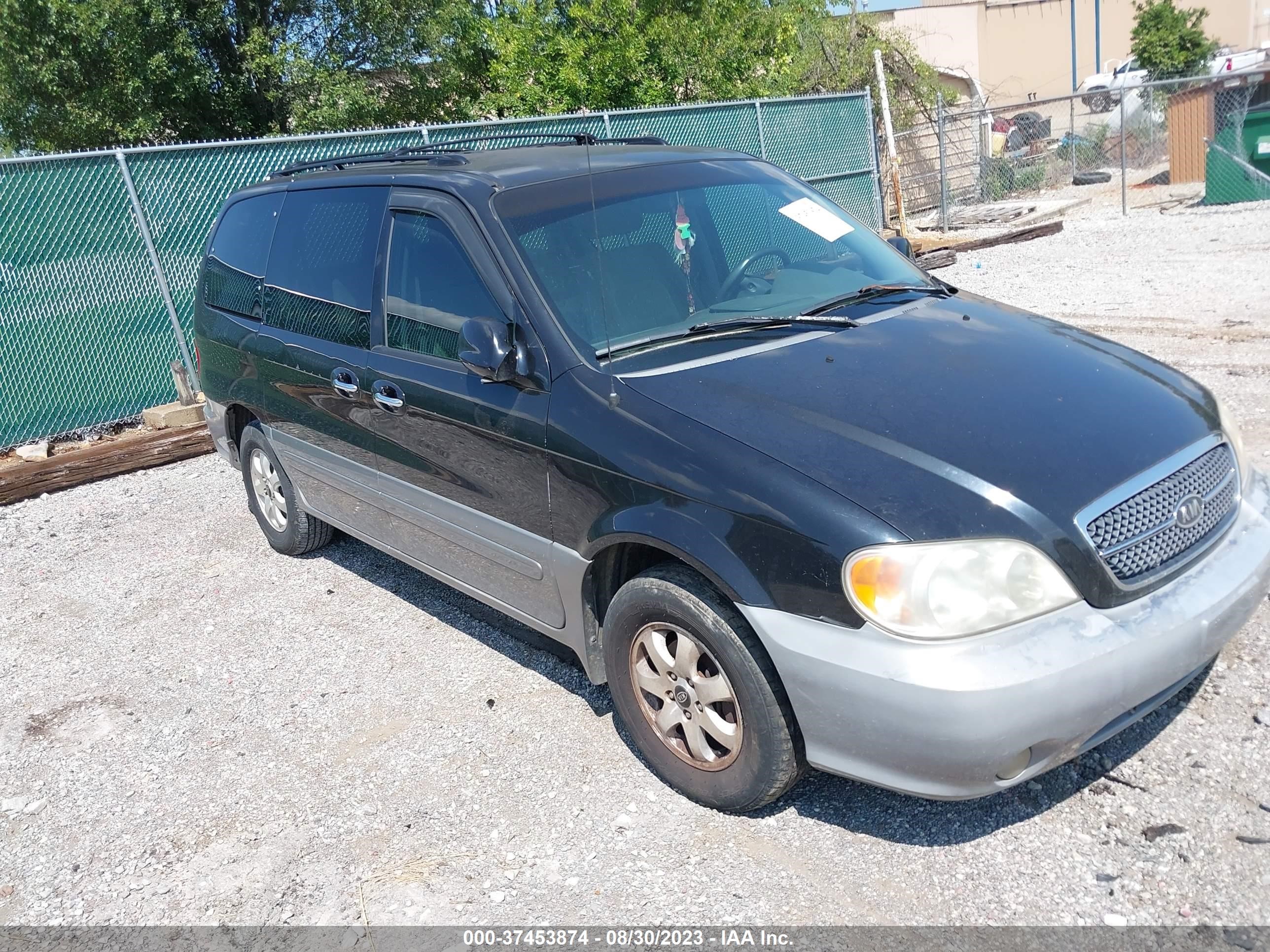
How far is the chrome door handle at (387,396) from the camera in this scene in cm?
404

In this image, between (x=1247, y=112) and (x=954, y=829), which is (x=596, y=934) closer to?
(x=954, y=829)

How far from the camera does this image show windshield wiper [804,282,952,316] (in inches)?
151

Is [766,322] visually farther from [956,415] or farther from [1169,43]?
[1169,43]

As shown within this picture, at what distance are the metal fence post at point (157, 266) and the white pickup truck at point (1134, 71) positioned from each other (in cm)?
2301

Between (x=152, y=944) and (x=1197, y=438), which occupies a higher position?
(x=1197, y=438)

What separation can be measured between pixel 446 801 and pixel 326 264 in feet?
7.86

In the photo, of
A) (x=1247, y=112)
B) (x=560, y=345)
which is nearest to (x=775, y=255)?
(x=560, y=345)

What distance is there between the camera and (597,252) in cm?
369

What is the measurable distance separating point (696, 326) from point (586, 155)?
0.92 metres

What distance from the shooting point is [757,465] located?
9.20ft

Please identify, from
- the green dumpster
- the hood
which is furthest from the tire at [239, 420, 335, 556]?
the green dumpster

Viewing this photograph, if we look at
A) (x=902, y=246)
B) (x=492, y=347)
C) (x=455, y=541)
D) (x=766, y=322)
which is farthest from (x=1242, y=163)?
(x=492, y=347)

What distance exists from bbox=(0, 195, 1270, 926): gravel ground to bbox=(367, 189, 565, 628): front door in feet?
1.90

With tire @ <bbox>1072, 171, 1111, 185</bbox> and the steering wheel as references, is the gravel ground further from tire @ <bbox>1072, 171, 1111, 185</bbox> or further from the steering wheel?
tire @ <bbox>1072, 171, 1111, 185</bbox>
